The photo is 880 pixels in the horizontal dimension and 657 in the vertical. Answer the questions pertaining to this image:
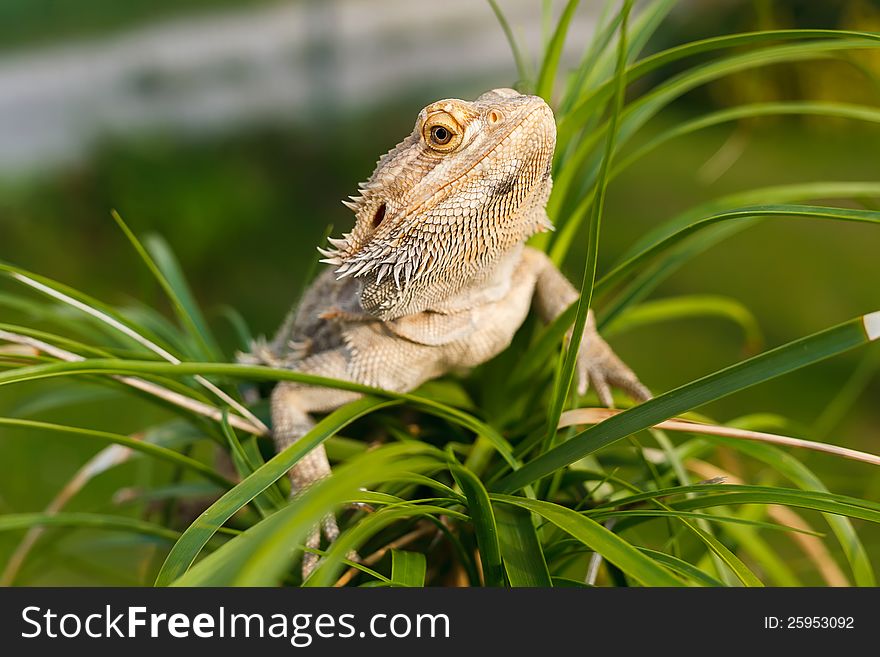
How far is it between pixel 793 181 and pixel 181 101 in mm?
2368

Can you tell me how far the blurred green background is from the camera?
204 cm

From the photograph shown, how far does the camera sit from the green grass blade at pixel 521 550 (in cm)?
57

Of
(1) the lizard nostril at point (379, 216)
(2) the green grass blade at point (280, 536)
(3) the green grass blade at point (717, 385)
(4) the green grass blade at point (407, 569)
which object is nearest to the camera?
(2) the green grass blade at point (280, 536)

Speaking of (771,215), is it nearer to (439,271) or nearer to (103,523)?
(439,271)

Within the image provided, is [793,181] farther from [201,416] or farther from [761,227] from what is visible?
[201,416]

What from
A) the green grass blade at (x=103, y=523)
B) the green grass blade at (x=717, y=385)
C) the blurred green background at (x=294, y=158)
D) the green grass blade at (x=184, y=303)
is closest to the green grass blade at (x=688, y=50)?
the green grass blade at (x=717, y=385)

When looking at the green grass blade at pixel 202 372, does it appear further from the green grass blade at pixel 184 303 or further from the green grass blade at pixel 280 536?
the green grass blade at pixel 184 303

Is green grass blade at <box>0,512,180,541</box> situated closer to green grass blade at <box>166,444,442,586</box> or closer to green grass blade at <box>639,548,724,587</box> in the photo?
green grass blade at <box>166,444,442,586</box>

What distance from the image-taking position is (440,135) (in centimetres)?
64

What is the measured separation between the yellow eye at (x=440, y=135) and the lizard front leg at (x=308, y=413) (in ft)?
0.80

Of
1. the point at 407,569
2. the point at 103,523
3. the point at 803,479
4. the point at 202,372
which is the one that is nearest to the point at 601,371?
the point at 803,479

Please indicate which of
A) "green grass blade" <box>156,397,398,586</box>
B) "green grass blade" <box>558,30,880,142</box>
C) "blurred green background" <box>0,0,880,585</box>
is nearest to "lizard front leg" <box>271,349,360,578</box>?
"green grass blade" <box>156,397,398,586</box>

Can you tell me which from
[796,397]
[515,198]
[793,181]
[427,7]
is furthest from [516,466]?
[427,7]

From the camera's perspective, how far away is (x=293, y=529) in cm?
35
